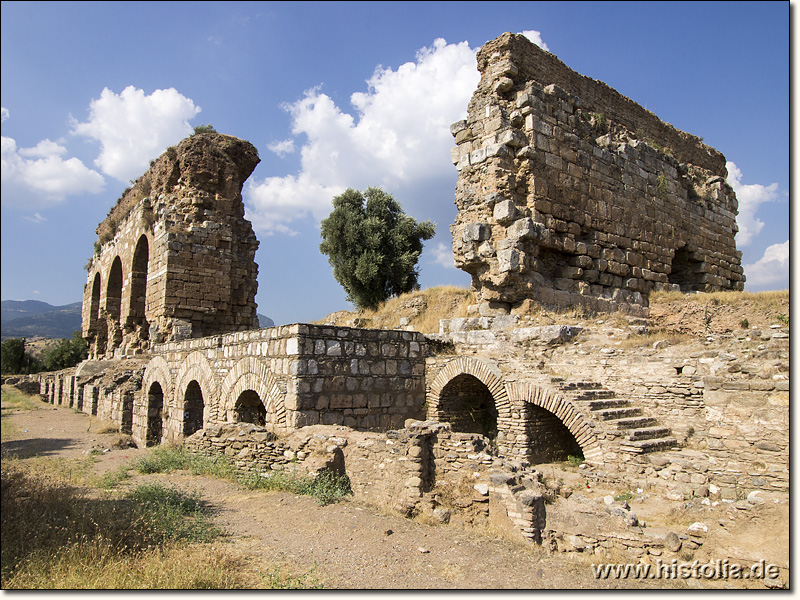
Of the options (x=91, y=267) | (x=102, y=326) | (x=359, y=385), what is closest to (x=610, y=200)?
(x=359, y=385)

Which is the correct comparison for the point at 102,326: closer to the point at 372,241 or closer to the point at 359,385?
the point at 372,241

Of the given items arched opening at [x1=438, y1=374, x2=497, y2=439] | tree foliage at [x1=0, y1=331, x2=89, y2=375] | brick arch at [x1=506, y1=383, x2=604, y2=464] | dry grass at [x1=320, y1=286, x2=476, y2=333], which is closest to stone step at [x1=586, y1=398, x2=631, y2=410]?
brick arch at [x1=506, y1=383, x2=604, y2=464]

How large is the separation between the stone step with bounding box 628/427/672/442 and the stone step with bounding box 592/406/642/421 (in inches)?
12.2

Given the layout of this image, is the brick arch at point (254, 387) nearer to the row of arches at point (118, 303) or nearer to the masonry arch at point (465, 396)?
the masonry arch at point (465, 396)

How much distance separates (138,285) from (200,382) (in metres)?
11.0

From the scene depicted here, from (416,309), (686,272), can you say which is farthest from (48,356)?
(686,272)

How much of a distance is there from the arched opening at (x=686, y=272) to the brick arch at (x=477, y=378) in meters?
8.40

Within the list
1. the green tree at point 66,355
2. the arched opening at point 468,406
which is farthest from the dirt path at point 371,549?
the green tree at point 66,355

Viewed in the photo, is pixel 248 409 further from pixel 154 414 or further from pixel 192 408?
pixel 154 414

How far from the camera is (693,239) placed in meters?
15.0

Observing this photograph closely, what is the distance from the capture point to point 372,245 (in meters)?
26.3

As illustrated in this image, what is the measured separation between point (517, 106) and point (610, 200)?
324cm

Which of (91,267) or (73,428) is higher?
(91,267)

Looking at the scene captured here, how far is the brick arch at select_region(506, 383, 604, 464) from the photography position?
7211mm
